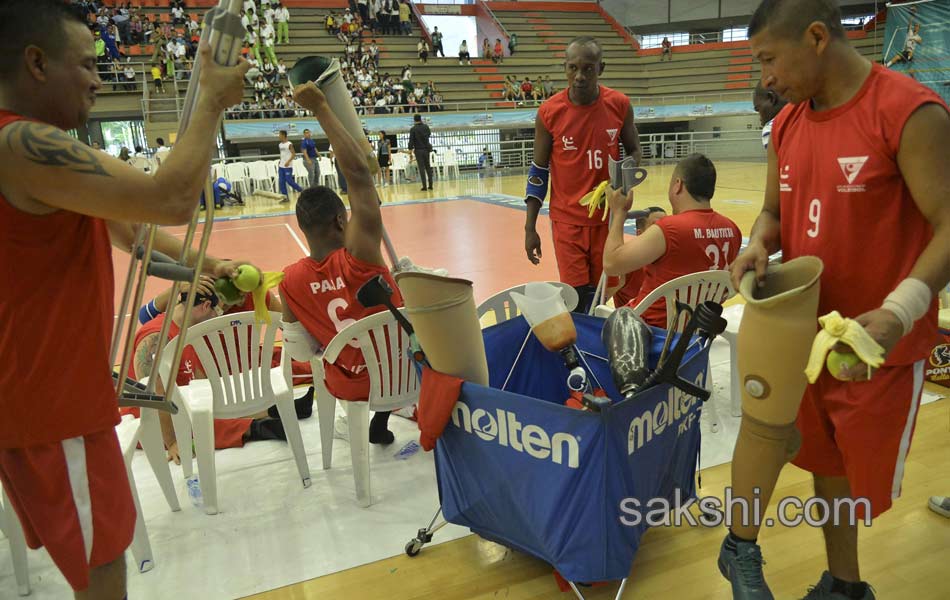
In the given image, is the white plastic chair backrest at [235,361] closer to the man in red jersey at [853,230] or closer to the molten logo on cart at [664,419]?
the molten logo on cart at [664,419]

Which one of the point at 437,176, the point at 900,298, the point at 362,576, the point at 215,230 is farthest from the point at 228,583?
the point at 437,176

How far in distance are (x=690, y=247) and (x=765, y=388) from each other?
1382 mm

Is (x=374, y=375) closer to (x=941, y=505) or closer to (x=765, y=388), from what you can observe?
(x=765, y=388)

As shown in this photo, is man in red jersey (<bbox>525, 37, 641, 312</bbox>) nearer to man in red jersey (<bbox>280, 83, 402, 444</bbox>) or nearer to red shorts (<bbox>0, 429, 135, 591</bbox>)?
man in red jersey (<bbox>280, 83, 402, 444</bbox>)

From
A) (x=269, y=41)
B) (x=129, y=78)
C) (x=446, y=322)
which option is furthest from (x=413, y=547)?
(x=269, y=41)

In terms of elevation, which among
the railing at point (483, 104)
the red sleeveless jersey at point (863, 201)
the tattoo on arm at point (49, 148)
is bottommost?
the red sleeveless jersey at point (863, 201)

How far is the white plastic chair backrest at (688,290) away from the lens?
276cm

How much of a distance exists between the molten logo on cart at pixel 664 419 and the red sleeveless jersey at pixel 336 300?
125cm

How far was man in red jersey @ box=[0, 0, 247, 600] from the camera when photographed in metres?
1.23

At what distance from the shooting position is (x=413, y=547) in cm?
228

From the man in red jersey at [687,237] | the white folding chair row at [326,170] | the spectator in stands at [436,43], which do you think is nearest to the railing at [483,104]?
the white folding chair row at [326,170]

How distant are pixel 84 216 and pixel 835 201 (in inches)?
69.8

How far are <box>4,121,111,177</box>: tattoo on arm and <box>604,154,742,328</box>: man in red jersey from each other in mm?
1962

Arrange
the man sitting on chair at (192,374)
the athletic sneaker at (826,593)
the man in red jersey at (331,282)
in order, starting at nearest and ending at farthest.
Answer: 1. the athletic sneaker at (826,593)
2. the man in red jersey at (331,282)
3. the man sitting on chair at (192,374)
